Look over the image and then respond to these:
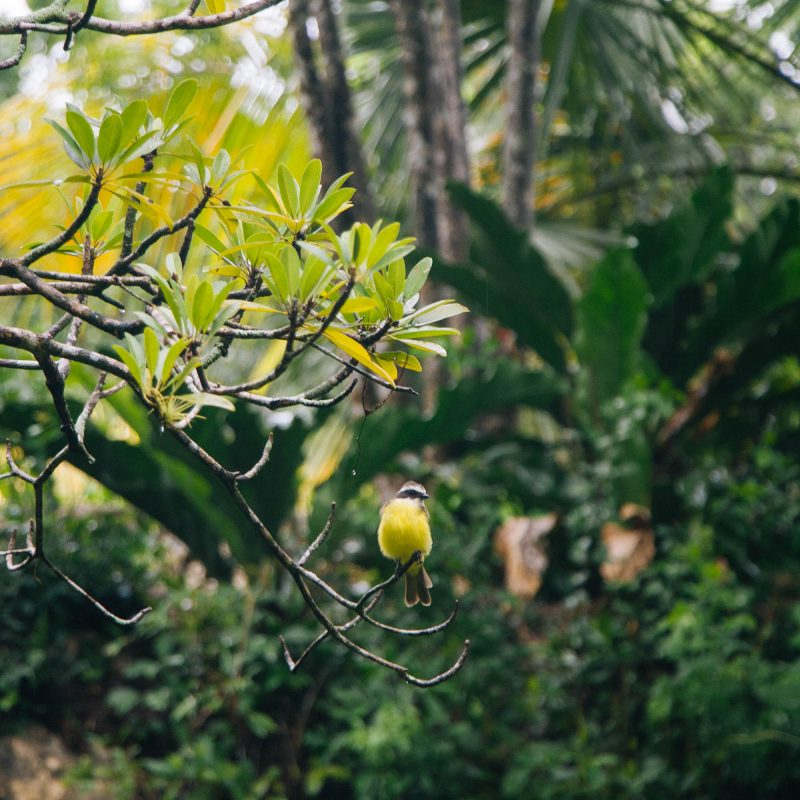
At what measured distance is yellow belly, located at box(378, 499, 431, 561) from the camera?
1.65 meters

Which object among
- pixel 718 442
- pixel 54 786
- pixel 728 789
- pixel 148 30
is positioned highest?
pixel 718 442

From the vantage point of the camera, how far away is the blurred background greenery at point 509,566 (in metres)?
2.98

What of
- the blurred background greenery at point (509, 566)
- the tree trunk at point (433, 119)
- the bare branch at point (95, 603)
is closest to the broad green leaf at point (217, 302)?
the bare branch at point (95, 603)

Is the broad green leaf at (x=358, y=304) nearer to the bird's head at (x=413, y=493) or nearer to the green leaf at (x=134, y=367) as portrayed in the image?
the green leaf at (x=134, y=367)

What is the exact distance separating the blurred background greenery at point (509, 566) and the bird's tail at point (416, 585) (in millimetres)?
1158

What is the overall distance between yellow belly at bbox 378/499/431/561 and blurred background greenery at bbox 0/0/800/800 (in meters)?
1.34

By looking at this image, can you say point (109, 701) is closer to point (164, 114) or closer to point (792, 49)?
point (164, 114)

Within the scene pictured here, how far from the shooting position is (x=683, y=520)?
3551mm

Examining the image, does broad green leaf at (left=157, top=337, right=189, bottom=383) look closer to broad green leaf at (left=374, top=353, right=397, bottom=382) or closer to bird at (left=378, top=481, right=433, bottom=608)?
broad green leaf at (left=374, top=353, right=397, bottom=382)

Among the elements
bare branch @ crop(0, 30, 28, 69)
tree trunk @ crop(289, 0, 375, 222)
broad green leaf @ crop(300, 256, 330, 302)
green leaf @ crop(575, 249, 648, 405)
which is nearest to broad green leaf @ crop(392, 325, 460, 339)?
broad green leaf @ crop(300, 256, 330, 302)

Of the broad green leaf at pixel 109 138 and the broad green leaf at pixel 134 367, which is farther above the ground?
the broad green leaf at pixel 109 138

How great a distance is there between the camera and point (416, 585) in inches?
67.2

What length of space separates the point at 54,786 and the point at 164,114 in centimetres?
252

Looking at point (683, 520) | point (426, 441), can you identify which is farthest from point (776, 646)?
point (426, 441)
